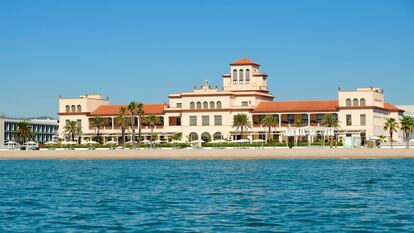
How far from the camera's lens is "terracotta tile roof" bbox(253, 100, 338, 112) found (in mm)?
158625

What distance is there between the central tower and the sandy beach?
4109 cm

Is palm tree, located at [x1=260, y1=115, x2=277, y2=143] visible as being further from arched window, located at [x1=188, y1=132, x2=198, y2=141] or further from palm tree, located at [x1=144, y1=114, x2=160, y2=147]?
palm tree, located at [x1=144, y1=114, x2=160, y2=147]

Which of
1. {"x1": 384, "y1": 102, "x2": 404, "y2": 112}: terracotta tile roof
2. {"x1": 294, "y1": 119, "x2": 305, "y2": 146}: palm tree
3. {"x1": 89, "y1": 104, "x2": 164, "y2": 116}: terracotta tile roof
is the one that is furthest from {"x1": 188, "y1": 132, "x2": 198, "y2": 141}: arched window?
{"x1": 384, "y1": 102, "x2": 404, "y2": 112}: terracotta tile roof

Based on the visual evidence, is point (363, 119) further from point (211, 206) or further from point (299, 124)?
point (211, 206)

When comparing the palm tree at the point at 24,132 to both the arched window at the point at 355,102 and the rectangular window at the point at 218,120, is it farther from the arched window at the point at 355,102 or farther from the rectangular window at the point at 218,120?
the arched window at the point at 355,102

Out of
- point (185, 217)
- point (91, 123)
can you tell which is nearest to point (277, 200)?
point (185, 217)

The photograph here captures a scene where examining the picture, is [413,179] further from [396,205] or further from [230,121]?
[230,121]

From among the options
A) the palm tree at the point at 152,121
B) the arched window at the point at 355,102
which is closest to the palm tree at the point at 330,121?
the arched window at the point at 355,102

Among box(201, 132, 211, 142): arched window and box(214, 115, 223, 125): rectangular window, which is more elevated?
box(214, 115, 223, 125): rectangular window

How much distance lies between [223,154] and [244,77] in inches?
1851

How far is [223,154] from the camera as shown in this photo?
408 ft

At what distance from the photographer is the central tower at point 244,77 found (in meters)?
169

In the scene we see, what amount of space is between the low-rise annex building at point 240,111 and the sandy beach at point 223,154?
3133 centimetres

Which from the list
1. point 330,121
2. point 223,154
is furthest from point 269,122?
point 223,154
